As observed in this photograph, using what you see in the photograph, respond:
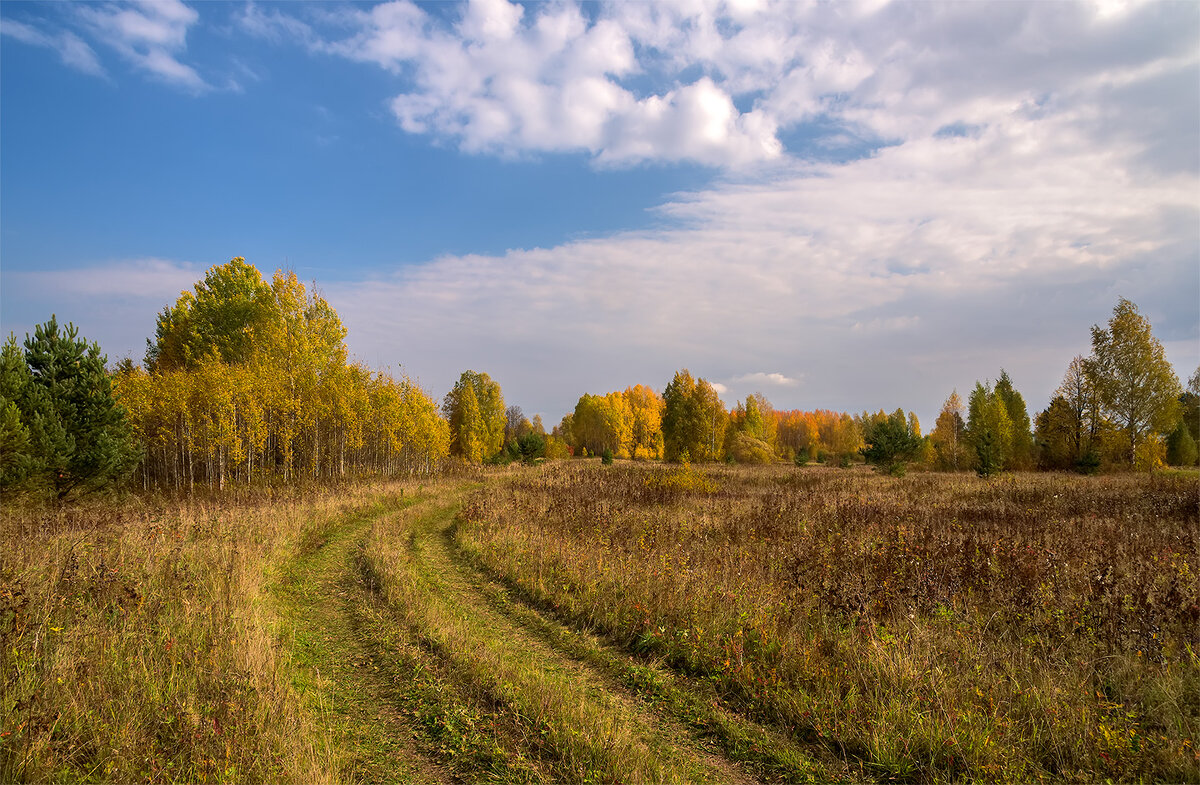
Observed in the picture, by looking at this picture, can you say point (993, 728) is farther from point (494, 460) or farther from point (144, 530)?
→ point (494, 460)

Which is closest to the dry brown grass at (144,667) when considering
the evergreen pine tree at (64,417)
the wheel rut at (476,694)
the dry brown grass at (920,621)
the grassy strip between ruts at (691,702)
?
the wheel rut at (476,694)

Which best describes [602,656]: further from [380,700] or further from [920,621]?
[920,621]

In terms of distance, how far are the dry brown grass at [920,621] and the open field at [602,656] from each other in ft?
0.13

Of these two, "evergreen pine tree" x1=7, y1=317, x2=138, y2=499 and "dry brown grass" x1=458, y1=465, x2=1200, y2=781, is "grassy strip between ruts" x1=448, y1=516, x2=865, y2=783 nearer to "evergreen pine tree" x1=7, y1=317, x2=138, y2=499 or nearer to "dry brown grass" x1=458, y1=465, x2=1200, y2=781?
"dry brown grass" x1=458, y1=465, x2=1200, y2=781

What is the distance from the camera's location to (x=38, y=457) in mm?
16969

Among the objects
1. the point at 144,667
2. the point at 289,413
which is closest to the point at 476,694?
the point at 144,667

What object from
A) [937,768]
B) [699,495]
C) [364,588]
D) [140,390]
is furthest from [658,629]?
[140,390]

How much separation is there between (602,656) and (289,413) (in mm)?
28116

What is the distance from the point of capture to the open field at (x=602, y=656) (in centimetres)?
431

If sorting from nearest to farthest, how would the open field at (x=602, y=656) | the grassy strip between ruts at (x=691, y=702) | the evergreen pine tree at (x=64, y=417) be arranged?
the open field at (x=602, y=656), the grassy strip between ruts at (x=691, y=702), the evergreen pine tree at (x=64, y=417)

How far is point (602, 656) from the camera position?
6613mm

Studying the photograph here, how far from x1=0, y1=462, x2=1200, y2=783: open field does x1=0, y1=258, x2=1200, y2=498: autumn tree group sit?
31.3 feet

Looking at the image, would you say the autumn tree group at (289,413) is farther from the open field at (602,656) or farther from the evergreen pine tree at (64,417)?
the open field at (602,656)

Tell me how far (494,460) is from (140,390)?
2815cm
